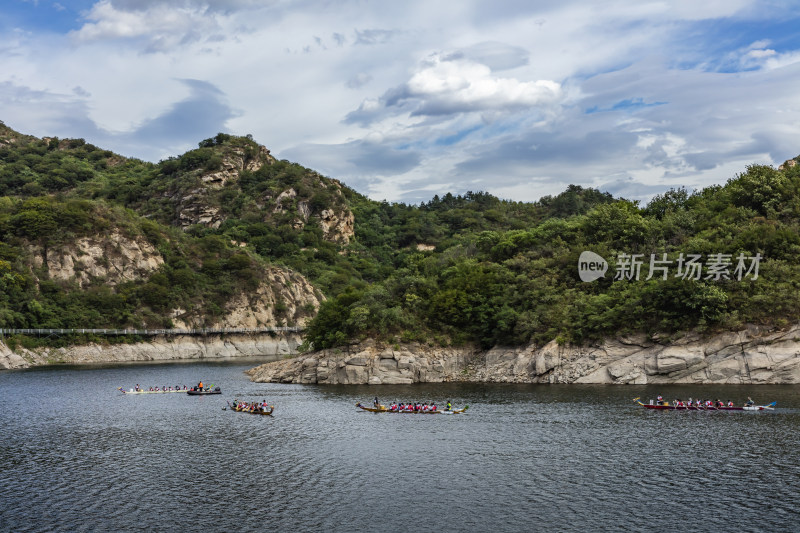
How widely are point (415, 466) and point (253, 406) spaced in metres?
28.1

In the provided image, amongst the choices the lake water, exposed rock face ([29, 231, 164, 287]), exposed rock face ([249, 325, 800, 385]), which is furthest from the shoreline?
exposed rock face ([29, 231, 164, 287])

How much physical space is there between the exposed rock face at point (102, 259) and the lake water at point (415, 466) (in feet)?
253

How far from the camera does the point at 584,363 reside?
7756cm

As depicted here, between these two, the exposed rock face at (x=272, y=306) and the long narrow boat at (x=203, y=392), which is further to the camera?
the exposed rock face at (x=272, y=306)

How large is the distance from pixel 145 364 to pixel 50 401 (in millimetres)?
55519

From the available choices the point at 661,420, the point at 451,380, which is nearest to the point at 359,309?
the point at 451,380

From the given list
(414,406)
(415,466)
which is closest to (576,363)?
(414,406)

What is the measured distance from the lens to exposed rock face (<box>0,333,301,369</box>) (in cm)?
11869

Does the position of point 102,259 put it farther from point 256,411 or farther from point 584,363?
point 584,363

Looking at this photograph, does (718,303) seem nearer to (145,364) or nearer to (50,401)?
(50,401)

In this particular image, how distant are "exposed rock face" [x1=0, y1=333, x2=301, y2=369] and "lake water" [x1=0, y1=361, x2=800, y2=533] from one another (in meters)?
51.3

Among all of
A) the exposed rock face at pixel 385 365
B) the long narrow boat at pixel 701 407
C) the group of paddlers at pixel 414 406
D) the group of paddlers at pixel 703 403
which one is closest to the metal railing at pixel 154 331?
the exposed rock face at pixel 385 365

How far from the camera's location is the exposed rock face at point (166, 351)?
11869cm

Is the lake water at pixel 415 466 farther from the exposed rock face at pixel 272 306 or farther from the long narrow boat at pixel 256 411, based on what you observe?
the exposed rock face at pixel 272 306
